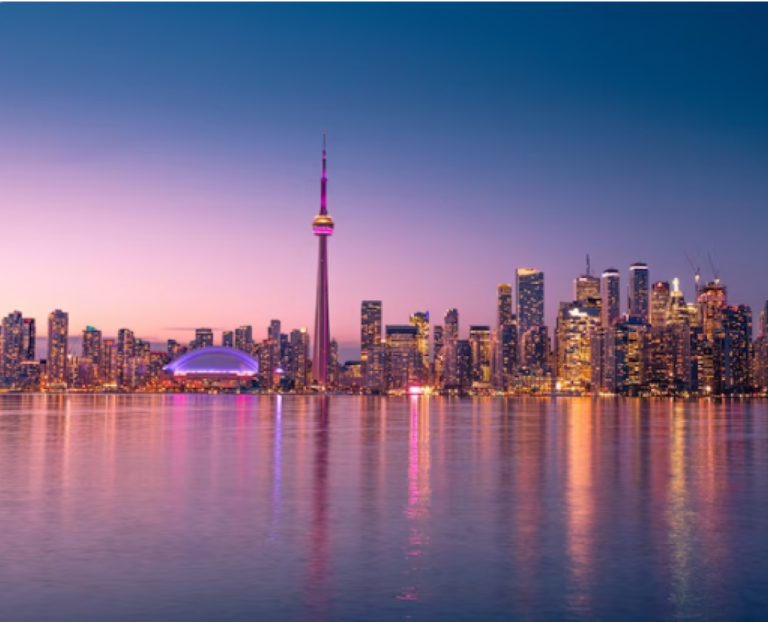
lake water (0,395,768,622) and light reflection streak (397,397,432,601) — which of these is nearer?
lake water (0,395,768,622)

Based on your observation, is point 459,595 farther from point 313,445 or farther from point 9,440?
point 9,440

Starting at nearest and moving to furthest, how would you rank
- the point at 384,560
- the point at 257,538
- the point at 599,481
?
the point at 384,560
the point at 257,538
the point at 599,481

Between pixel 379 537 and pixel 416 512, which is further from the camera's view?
pixel 416 512

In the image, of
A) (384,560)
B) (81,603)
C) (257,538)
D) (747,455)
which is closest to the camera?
(81,603)

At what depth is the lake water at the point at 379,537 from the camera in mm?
21969

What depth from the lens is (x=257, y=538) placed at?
1214 inches

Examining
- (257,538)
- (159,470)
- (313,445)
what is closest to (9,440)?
(313,445)

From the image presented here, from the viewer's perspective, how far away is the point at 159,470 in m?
54.2

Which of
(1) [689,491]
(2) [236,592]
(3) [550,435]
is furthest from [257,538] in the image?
(3) [550,435]

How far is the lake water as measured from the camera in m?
22.0

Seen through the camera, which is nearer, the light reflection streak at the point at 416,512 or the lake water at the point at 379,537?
the lake water at the point at 379,537

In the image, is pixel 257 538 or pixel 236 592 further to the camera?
pixel 257 538

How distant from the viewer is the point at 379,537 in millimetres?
31484

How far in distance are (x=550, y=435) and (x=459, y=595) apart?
251ft
